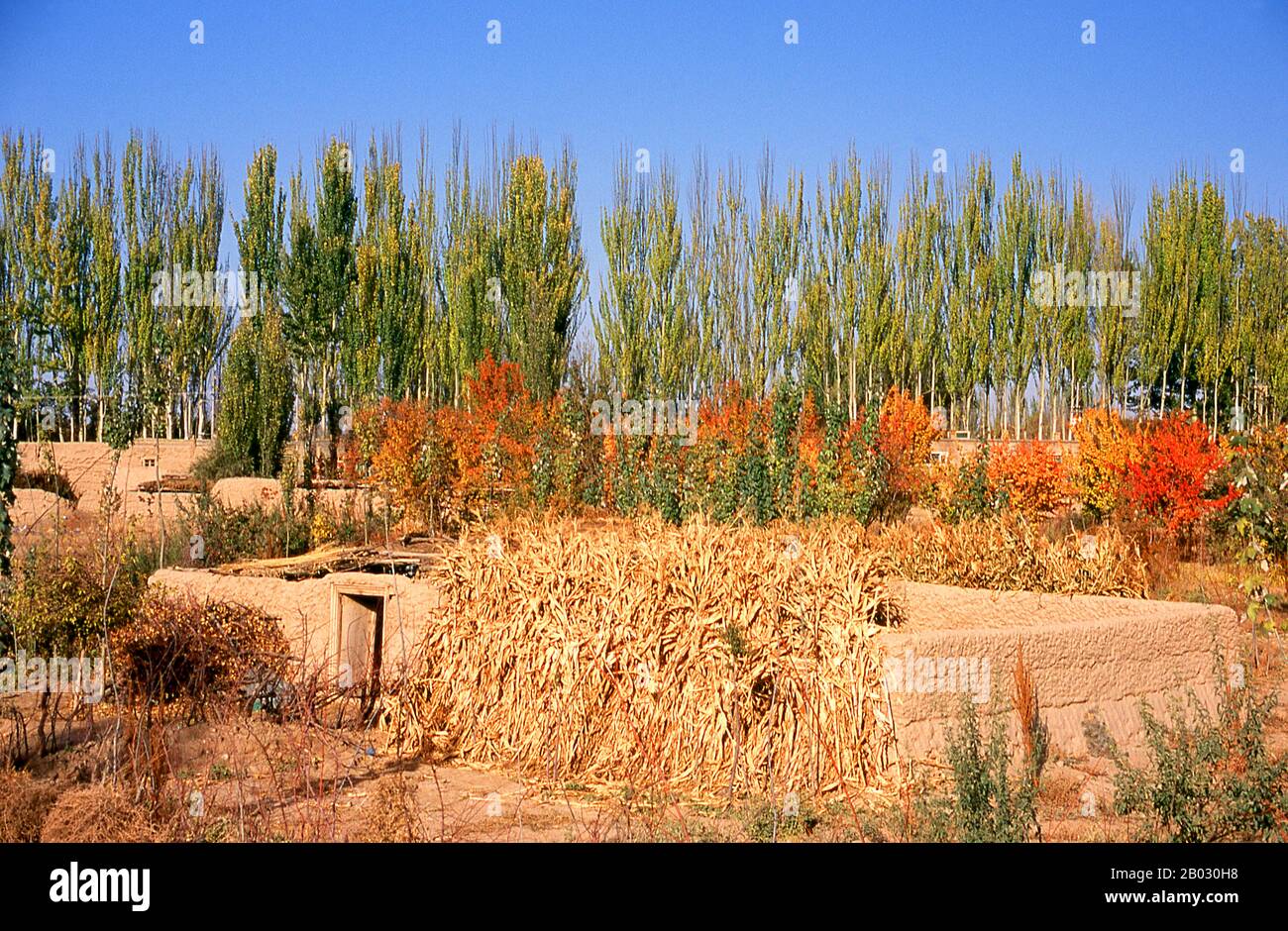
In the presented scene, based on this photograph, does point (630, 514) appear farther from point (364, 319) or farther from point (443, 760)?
point (364, 319)

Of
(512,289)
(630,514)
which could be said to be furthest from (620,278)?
(630,514)

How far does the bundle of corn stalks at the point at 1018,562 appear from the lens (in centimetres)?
898

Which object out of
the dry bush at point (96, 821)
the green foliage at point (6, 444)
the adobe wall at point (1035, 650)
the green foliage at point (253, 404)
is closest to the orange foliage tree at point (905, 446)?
the adobe wall at point (1035, 650)

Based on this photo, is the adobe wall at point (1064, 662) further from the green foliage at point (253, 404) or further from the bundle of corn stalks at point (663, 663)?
the green foliage at point (253, 404)

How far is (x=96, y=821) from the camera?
19.6 feet

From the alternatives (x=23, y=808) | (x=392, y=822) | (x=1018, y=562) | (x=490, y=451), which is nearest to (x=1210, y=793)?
(x=392, y=822)

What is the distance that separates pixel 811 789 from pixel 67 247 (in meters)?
30.3

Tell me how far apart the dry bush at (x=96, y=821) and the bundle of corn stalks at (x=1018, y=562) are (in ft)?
16.7

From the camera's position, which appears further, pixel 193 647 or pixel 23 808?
pixel 193 647

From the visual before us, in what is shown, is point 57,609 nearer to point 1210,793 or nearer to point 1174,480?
point 1210,793

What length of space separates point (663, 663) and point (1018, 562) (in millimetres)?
3127

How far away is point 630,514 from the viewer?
37.3ft
